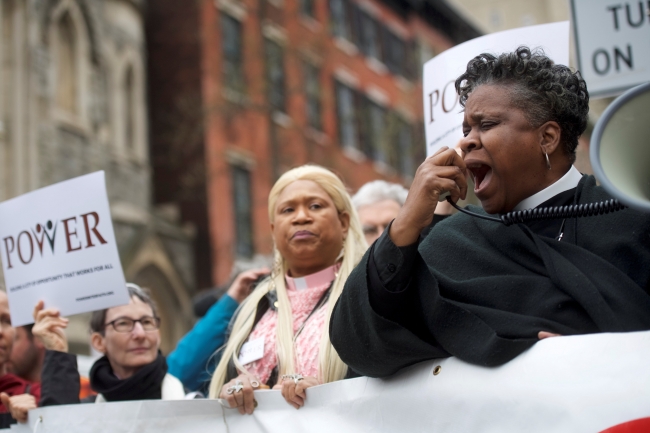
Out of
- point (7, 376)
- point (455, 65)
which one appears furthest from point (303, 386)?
point (7, 376)

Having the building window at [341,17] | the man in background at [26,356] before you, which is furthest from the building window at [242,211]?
the man in background at [26,356]

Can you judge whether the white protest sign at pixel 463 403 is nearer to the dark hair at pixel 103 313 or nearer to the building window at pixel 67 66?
the dark hair at pixel 103 313

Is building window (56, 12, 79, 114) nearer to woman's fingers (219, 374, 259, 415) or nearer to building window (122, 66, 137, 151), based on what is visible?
building window (122, 66, 137, 151)

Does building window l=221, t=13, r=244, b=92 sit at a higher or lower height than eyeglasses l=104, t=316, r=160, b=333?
higher

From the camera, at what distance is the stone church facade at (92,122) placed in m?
17.5

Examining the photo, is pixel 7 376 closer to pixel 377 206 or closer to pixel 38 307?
pixel 38 307

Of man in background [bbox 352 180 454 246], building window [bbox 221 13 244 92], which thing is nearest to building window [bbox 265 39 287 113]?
building window [bbox 221 13 244 92]

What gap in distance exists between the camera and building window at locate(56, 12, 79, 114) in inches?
757

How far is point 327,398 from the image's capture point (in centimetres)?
304

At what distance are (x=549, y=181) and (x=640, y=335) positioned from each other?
588 millimetres

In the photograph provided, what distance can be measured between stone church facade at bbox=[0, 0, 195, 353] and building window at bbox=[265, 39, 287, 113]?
113 inches

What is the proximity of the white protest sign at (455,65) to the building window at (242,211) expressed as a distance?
19.6m

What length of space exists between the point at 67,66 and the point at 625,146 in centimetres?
1834

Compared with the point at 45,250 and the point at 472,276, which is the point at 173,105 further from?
the point at 472,276
